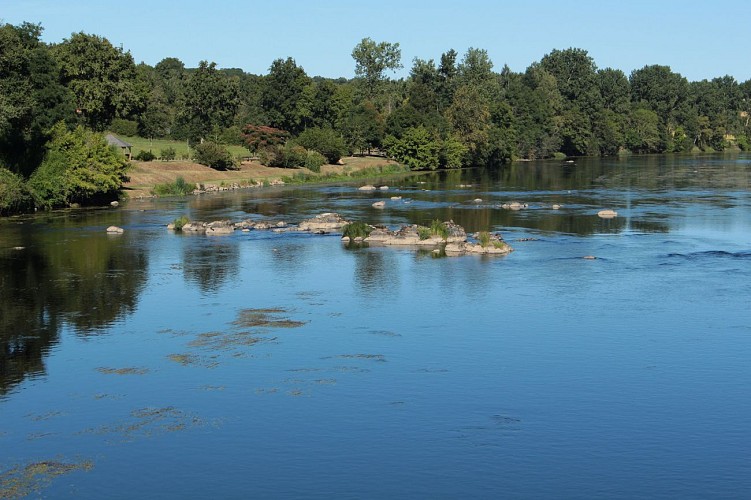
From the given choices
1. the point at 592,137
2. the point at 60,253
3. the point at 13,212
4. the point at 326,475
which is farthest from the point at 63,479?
the point at 592,137

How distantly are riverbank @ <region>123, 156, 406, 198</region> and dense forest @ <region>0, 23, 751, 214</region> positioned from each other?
1970 mm

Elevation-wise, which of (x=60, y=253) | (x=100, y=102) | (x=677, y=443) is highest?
(x=100, y=102)

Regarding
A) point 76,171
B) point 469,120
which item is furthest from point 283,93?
point 76,171

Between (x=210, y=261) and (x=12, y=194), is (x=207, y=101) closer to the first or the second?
(x=12, y=194)

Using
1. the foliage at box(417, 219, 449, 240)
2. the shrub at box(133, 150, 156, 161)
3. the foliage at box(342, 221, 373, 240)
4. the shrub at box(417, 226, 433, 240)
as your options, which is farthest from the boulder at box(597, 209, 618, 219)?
the shrub at box(133, 150, 156, 161)

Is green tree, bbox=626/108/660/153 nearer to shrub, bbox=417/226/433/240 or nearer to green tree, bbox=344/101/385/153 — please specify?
green tree, bbox=344/101/385/153

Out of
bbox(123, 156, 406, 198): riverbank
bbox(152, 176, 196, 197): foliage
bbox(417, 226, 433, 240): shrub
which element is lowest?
bbox(417, 226, 433, 240): shrub

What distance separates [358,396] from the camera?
84.5 feet

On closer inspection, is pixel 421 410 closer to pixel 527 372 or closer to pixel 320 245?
pixel 527 372

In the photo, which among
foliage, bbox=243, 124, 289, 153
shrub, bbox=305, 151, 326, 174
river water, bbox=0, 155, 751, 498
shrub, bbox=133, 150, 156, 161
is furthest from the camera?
foliage, bbox=243, 124, 289, 153

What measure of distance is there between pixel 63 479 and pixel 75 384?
7228mm

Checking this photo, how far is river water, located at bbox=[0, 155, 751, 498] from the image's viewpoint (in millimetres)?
20766

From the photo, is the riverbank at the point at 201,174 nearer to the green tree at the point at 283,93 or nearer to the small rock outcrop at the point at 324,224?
the green tree at the point at 283,93

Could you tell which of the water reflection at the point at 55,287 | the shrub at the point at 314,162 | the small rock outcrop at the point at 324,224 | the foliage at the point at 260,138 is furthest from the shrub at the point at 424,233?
the foliage at the point at 260,138
